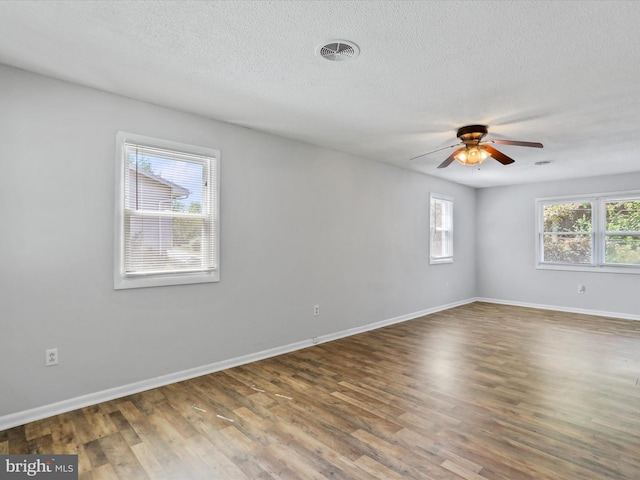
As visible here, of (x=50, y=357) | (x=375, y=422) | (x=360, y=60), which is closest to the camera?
(x=360, y=60)

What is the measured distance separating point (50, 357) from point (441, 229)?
605 centimetres

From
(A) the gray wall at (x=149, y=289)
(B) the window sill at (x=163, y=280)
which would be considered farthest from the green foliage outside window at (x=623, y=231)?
(B) the window sill at (x=163, y=280)

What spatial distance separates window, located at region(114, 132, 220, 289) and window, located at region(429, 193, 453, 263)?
424cm

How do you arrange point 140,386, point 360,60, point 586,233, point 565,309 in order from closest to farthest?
point 360,60, point 140,386, point 586,233, point 565,309

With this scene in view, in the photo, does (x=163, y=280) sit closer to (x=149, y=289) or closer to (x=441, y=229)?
(x=149, y=289)

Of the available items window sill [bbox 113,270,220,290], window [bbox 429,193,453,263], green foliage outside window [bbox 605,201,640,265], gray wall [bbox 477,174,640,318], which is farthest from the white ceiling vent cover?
green foliage outside window [bbox 605,201,640,265]

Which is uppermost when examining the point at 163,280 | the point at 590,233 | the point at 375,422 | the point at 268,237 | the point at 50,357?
the point at 590,233

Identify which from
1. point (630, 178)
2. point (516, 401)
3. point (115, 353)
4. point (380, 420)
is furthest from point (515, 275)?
point (115, 353)

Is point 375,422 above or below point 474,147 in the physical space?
below

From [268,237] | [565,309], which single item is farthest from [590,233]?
[268,237]

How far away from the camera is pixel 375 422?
2486 millimetres

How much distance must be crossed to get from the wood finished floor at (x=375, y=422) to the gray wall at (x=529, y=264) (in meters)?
2.59

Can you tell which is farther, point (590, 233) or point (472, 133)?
point (590, 233)

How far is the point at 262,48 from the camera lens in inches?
87.0
